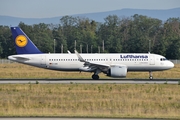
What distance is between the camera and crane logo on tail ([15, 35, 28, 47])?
50.0 meters

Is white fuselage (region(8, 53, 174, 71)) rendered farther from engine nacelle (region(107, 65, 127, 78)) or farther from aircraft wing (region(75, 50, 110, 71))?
engine nacelle (region(107, 65, 127, 78))

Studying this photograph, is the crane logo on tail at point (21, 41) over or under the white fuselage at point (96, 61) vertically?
over

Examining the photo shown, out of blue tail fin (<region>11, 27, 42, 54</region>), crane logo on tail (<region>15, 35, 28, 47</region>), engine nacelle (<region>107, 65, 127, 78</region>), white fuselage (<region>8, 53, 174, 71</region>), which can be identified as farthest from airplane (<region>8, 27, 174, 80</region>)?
crane logo on tail (<region>15, 35, 28, 47</region>)

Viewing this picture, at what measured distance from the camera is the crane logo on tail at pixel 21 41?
1967 inches

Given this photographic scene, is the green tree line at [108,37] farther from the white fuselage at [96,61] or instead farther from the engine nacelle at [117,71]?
the engine nacelle at [117,71]

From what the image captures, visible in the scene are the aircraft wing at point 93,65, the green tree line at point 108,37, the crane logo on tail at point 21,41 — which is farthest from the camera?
the green tree line at point 108,37

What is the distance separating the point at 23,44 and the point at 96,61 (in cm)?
799

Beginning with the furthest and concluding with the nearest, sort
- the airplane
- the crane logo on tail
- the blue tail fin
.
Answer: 1. the crane logo on tail
2. the blue tail fin
3. the airplane

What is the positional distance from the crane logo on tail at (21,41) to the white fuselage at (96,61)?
161 centimetres

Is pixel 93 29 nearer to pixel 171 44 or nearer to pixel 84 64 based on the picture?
pixel 171 44

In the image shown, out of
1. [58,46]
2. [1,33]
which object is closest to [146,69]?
[58,46]

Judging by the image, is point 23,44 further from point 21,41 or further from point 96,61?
point 96,61

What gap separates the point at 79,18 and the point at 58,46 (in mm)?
44957

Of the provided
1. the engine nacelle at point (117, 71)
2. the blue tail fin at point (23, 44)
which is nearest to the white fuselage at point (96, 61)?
the blue tail fin at point (23, 44)
